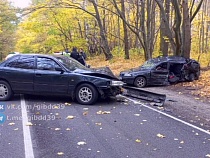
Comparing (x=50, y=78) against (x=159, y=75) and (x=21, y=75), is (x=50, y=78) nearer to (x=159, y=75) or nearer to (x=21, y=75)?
(x=21, y=75)

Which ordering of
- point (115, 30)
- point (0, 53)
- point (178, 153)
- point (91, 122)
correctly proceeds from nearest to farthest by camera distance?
point (178, 153) → point (91, 122) → point (115, 30) → point (0, 53)

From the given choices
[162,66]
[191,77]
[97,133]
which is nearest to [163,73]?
[162,66]

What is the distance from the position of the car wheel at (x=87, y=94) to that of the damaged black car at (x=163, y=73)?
17.1 ft

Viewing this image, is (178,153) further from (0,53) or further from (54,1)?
(0,53)

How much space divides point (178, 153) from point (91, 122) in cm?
262

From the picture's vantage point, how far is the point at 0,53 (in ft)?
182

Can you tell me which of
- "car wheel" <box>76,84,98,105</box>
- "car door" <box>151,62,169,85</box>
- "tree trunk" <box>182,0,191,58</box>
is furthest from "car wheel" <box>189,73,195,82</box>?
"car wheel" <box>76,84,98,105</box>

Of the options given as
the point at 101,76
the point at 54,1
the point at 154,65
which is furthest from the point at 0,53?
the point at 101,76

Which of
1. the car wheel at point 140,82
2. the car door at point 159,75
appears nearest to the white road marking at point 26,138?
the car wheel at point 140,82

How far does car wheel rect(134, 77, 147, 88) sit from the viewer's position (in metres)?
14.3

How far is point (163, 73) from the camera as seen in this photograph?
1452 cm

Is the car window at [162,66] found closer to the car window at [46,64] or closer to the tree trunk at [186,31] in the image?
the tree trunk at [186,31]

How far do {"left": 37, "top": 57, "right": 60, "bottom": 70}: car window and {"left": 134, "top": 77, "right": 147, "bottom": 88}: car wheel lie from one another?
5.59 m

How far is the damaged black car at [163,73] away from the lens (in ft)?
47.0
